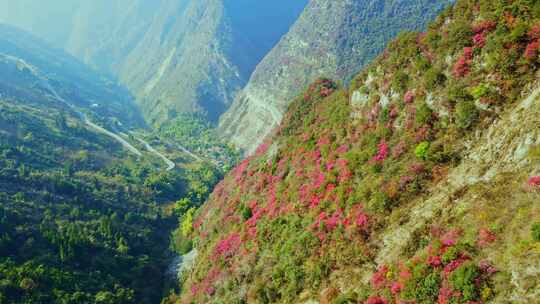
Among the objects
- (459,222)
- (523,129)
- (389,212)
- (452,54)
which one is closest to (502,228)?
(459,222)

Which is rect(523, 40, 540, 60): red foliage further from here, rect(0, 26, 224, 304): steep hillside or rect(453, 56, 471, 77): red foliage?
rect(0, 26, 224, 304): steep hillside

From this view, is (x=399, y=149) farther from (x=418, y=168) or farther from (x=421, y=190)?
(x=421, y=190)

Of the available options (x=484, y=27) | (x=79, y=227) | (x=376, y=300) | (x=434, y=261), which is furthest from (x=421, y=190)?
(x=79, y=227)

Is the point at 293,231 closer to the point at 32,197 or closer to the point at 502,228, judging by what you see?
the point at 502,228

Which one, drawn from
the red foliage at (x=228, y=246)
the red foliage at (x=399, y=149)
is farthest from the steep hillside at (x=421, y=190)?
the red foliage at (x=228, y=246)

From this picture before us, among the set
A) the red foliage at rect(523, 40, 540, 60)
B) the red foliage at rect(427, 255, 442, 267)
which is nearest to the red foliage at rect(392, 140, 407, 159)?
the red foliage at rect(523, 40, 540, 60)
